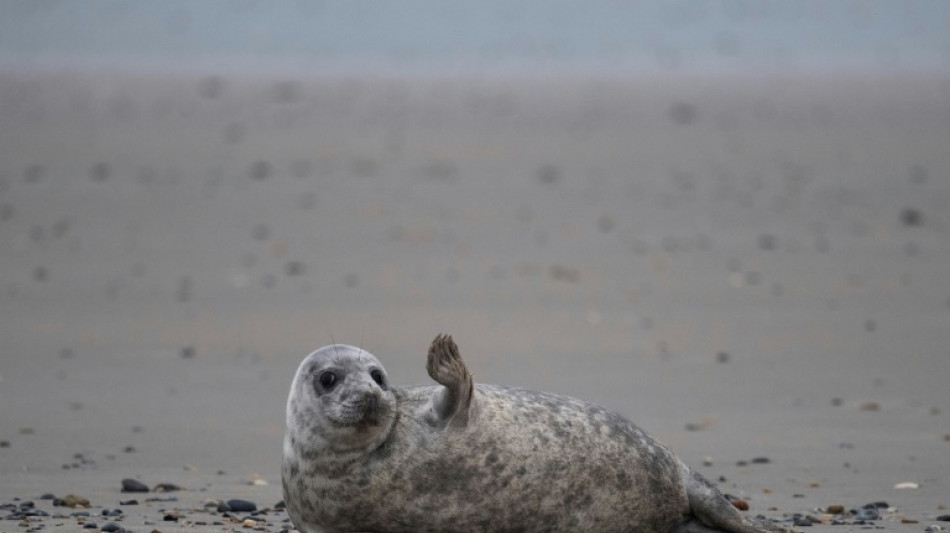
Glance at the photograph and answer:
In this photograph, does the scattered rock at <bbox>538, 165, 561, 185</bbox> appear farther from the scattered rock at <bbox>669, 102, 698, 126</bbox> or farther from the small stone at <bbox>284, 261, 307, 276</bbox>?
the scattered rock at <bbox>669, 102, 698, 126</bbox>

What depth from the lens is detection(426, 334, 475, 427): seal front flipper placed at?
18.8ft

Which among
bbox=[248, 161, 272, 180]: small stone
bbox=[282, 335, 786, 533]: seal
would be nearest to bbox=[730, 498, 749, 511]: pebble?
bbox=[282, 335, 786, 533]: seal

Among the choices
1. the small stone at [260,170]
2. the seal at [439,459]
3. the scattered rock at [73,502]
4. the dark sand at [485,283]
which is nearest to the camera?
the seal at [439,459]

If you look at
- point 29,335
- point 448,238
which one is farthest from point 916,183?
point 29,335

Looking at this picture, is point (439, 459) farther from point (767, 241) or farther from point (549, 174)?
point (549, 174)

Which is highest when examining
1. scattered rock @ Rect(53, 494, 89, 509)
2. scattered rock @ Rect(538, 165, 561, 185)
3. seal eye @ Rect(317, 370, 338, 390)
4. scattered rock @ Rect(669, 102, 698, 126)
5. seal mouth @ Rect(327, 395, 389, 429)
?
scattered rock @ Rect(669, 102, 698, 126)

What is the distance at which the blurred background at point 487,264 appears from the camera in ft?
31.3

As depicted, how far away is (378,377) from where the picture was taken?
5902mm

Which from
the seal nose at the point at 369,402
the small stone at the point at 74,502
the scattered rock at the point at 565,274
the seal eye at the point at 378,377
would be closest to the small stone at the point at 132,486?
the small stone at the point at 74,502

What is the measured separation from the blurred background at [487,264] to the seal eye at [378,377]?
7.56ft

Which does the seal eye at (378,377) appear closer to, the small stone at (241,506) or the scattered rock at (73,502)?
the small stone at (241,506)

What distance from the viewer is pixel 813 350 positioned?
11359 millimetres

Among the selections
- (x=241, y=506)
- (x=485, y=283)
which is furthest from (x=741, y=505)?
(x=485, y=283)

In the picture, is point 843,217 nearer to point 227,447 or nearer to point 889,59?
point 227,447
